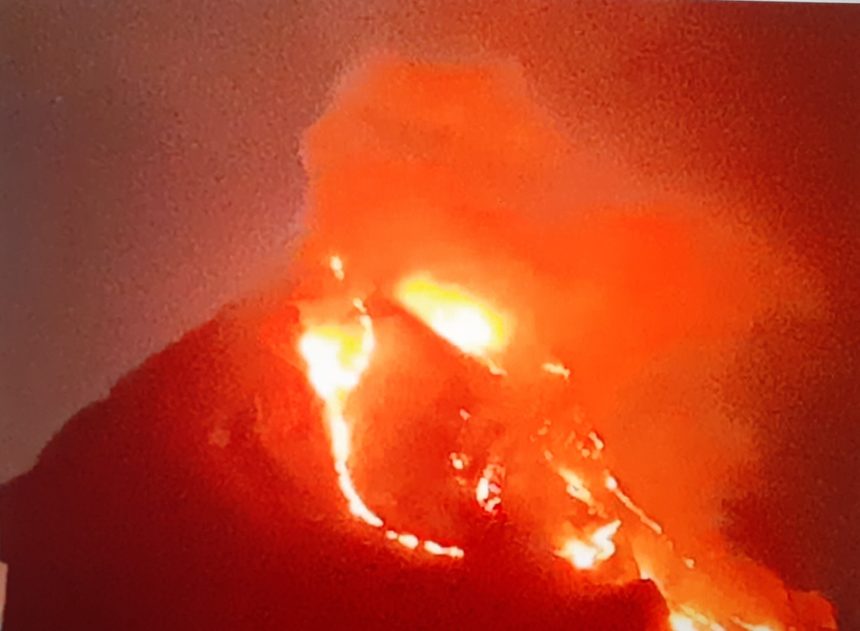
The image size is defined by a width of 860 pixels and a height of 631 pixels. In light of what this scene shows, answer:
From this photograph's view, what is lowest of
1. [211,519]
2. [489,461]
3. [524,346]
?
[211,519]

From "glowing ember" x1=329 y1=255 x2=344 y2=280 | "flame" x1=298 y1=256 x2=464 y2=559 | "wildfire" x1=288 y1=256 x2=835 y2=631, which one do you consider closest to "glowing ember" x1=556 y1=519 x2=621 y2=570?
"wildfire" x1=288 y1=256 x2=835 y2=631

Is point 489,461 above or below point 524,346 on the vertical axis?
below

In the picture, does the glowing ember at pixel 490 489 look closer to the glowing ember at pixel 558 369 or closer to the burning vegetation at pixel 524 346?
the burning vegetation at pixel 524 346

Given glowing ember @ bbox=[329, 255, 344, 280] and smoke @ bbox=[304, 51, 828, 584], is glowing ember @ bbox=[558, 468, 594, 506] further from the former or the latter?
glowing ember @ bbox=[329, 255, 344, 280]

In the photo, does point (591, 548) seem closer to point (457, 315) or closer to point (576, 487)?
point (576, 487)

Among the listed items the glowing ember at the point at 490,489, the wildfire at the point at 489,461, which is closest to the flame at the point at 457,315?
the wildfire at the point at 489,461

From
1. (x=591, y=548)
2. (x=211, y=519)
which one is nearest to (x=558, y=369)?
(x=591, y=548)

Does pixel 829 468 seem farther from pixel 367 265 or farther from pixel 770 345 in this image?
pixel 367 265

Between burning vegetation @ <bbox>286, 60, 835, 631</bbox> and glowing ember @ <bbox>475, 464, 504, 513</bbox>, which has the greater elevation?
burning vegetation @ <bbox>286, 60, 835, 631</bbox>
